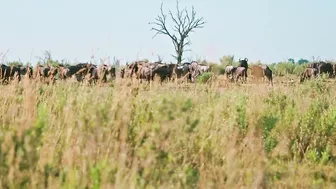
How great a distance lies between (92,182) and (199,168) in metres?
1.47

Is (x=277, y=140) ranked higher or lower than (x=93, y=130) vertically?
lower

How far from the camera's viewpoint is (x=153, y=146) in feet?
10.6

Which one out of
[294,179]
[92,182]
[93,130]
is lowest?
[294,179]

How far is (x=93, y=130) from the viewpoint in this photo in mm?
3344

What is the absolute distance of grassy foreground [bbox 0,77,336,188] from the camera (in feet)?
9.55

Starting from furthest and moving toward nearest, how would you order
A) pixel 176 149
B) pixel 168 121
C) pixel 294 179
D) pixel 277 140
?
pixel 277 140 → pixel 294 179 → pixel 176 149 → pixel 168 121

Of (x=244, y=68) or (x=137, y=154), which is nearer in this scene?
(x=137, y=154)

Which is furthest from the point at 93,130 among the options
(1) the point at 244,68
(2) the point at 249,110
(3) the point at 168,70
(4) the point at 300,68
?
(4) the point at 300,68

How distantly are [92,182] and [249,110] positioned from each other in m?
4.16

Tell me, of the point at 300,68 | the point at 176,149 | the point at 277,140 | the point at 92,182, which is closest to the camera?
the point at 92,182

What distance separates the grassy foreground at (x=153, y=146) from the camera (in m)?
2.91

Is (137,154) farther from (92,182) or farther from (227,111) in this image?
(227,111)

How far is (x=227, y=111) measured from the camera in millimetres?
6578

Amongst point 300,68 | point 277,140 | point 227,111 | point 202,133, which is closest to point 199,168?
point 202,133
